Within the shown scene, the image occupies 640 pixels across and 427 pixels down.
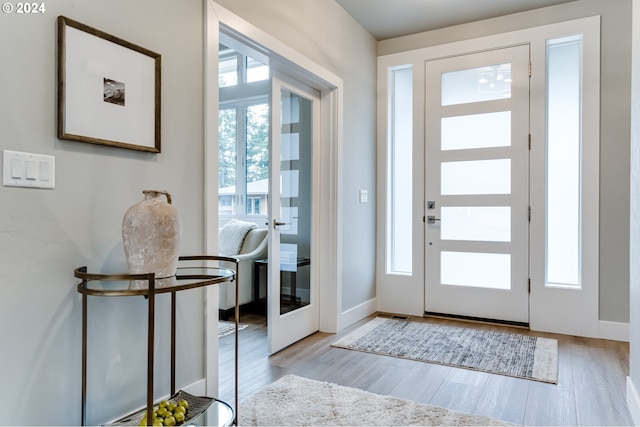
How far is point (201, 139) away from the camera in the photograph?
6.71 feet

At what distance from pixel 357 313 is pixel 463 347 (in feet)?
3.30

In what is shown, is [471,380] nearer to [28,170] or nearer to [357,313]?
[357,313]

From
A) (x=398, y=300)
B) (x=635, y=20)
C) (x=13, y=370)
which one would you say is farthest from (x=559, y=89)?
(x=13, y=370)

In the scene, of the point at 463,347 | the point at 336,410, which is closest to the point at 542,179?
the point at 463,347

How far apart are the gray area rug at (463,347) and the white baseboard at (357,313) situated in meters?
0.13

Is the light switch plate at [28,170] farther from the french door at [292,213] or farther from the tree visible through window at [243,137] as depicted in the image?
the tree visible through window at [243,137]

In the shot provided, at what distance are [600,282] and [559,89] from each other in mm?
1611

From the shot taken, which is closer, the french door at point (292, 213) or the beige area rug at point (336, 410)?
the beige area rug at point (336, 410)

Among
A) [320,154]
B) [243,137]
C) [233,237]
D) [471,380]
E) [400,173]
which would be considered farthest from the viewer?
[243,137]

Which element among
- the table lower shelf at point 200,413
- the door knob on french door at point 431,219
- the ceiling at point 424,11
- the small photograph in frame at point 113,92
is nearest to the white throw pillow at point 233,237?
the door knob on french door at point 431,219

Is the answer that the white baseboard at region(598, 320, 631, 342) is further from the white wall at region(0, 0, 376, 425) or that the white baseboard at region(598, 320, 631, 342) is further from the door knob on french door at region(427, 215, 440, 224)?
the white wall at region(0, 0, 376, 425)

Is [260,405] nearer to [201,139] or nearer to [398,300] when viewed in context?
[201,139]

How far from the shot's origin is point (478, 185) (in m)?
3.66

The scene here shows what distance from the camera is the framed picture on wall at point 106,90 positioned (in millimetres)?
1461
